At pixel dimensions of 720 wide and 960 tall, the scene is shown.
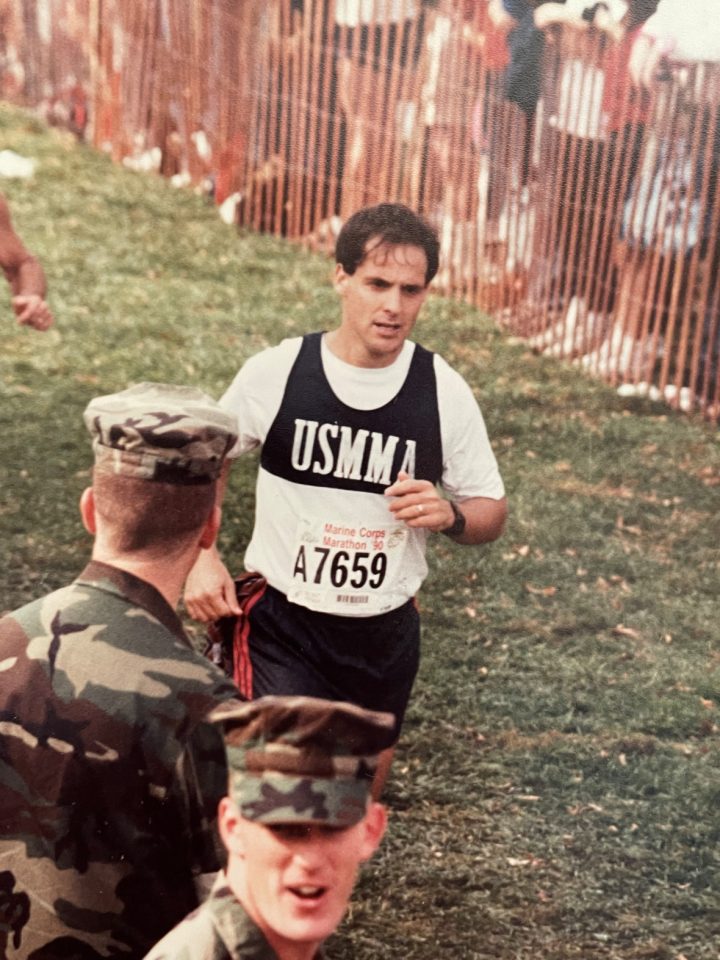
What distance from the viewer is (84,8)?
14547mm

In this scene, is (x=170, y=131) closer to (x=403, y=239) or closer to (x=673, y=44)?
(x=673, y=44)

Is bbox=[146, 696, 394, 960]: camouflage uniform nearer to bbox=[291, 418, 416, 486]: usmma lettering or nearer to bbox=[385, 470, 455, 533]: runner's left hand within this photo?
bbox=[385, 470, 455, 533]: runner's left hand

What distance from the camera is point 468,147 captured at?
10859mm

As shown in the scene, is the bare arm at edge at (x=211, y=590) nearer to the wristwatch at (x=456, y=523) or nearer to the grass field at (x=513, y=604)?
the wristwatch at (x=456, y=523)

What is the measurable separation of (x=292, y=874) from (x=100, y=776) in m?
0.72

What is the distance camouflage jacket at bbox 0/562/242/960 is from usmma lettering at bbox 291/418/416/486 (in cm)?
174

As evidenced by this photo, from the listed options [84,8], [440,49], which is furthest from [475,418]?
[84,8]

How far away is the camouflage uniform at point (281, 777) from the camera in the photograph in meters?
1.88

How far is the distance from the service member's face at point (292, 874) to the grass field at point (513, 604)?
2620mm

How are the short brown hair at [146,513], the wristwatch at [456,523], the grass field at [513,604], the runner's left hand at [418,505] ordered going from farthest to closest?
the grass field at [513,604] → the wristwatch at [456,523] → the runner's left hand at [418,505] → the short brown hair at [146,513]

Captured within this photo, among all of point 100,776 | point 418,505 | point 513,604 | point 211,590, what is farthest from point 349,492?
point 513,604

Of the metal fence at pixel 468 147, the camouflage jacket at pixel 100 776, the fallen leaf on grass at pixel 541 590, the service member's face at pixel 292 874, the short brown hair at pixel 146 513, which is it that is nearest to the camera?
the service member's face at pixel 292 874

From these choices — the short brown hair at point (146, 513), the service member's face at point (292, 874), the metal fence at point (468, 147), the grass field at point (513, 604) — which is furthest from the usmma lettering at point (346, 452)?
the metal fence at point (468, 147)

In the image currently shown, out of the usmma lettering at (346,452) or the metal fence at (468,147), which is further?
the metal fence at (468,147)
